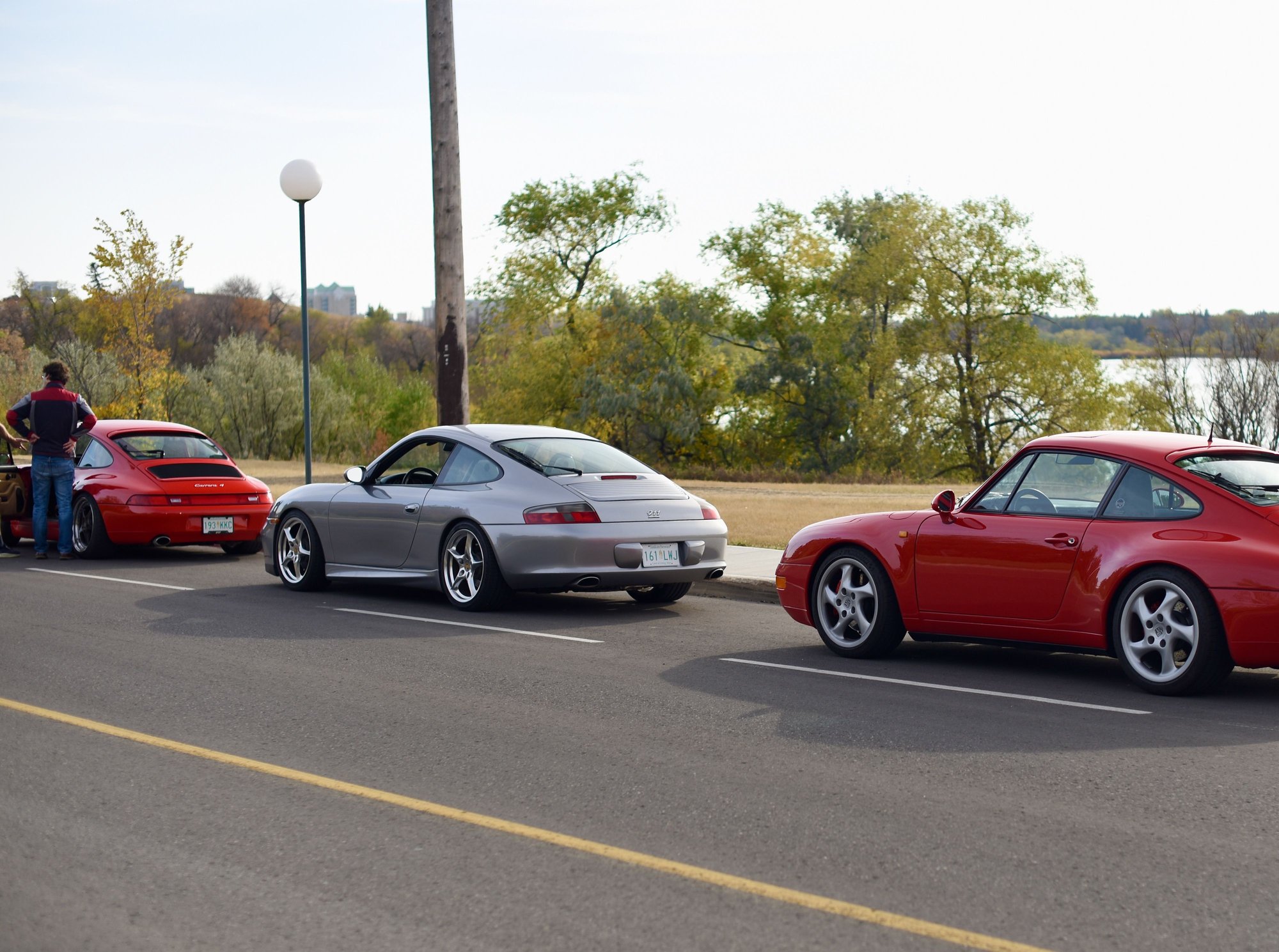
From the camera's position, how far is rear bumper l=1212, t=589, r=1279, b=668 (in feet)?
23.1

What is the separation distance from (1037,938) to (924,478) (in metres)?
48.8

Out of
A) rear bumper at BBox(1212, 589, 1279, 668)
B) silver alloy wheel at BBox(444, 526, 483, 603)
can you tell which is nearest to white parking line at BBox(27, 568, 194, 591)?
silver alloy wheel at BBox(444, 526, 483, 603)

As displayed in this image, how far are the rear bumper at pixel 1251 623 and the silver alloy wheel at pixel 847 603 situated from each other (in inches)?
87.3

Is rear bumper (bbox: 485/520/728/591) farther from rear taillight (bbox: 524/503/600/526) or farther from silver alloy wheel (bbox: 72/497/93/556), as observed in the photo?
silver alloy wheel (bbox: 72/497/93/556)

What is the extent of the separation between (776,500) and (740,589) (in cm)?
1363

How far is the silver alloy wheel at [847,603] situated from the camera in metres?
8.91

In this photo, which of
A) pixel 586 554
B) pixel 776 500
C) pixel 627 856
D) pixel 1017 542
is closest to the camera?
pixel 627 856

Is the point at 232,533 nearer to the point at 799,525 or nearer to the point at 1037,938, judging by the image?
the point at 799,525

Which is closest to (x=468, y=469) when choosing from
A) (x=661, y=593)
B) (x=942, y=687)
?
(x=661, y=593)

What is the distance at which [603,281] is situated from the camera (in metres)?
57.0

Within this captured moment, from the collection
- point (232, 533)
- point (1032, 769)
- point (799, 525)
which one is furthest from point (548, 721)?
point (799, 525)

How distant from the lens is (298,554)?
500 inches

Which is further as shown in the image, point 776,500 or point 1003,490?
point 776,500

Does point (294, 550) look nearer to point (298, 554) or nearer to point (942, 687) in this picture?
point (298, 554)
